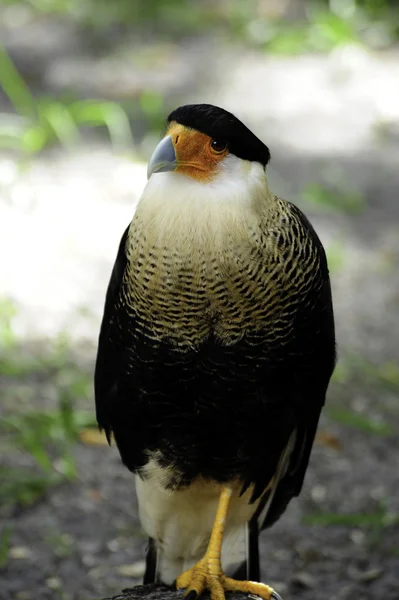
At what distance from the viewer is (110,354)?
8.46 ft

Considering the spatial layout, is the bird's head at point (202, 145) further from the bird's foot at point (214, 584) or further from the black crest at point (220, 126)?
the bird's foot at point (214, 584)

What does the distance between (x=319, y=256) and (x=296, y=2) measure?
6287 mm

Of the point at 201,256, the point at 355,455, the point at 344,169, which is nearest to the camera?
the point at 201,256

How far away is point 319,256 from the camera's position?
2541mm

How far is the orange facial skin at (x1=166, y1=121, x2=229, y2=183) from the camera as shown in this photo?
88.4 inches

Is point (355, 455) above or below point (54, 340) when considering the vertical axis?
below

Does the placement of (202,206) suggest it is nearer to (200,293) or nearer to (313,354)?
(200,293)

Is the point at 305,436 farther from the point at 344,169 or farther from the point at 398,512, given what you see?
the point at 344,169

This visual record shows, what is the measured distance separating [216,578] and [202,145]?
1187 mm

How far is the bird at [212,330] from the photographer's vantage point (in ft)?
7.47

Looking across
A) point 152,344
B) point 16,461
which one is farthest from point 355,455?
point 152,344

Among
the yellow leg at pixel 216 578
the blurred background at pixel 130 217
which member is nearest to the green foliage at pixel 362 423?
the blurred background at pixel 130 217

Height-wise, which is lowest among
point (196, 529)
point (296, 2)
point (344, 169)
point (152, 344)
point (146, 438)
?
point (196, 529)

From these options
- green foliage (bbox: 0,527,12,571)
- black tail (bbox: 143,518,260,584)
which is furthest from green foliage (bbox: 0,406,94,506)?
black tail (bbox: 143,518,260,584)
